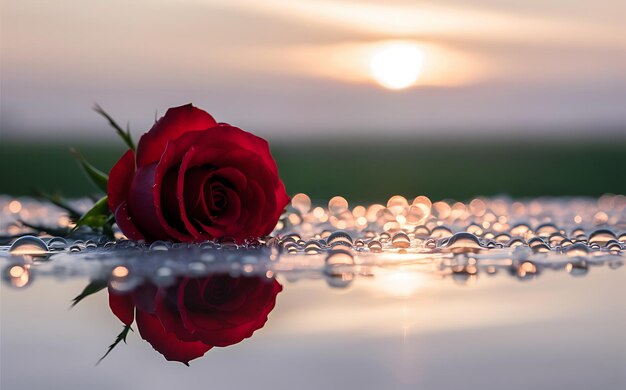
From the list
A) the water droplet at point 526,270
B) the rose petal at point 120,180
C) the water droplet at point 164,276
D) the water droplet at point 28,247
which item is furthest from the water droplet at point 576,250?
the water droplet at point 28,247

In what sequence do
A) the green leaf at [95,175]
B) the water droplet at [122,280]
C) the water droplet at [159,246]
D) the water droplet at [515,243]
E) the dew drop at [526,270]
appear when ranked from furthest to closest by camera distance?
the green leaf at [95,175] → the water droplet at [515,243] → the water droplet at [159,246] → the dew drop at [526,270] → the water droplet at [122,280]

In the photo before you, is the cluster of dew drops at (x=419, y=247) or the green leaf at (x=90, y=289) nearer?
the green leaf at (x=90, y=289)

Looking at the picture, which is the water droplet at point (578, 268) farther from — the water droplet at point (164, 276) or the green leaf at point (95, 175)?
the green leaf at point (95, 175)

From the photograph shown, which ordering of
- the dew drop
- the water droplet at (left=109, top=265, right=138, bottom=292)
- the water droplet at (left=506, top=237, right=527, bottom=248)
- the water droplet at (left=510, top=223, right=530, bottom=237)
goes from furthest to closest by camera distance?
the water droplet at (left=510, top=223, right=530, bottom=237)
the water droplet at (left=506, top=237, right=527, bottom=248)
the dew drop
the water droplet at (left=109, top=265, right=138, bottom=292)

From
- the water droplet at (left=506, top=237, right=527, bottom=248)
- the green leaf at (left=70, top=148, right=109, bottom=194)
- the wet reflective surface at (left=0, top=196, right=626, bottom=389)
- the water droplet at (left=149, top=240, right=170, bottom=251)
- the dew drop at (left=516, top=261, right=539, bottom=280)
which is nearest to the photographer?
the wet reflective surface at (left=0, top=196, right=626, bottom=389)

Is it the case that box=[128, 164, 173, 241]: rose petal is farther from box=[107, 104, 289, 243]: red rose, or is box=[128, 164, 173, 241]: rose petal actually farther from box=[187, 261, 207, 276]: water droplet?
box=[187, 261, 207, 276]: water droplet

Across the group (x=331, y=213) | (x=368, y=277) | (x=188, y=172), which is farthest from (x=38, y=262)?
(x=331, y=213)

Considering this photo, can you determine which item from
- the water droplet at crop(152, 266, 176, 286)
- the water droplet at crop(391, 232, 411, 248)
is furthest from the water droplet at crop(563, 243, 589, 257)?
the water droplet at crop(152, 266, 176, 286)
